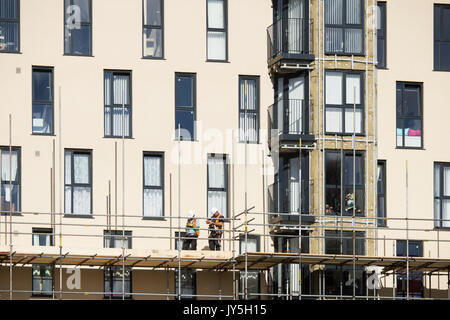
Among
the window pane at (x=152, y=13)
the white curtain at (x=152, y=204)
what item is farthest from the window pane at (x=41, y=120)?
the window pane at (x=152, y=13)

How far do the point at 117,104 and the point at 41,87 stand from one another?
2.03 metres

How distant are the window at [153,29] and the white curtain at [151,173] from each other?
111 inches

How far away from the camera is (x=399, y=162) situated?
43.4 m

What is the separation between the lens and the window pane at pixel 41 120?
41.6 m

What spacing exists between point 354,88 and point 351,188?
2.68 metres

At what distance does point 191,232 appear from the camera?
133ft

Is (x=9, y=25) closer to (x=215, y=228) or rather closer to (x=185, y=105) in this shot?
(x=185, y=105)

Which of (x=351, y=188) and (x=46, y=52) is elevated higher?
(x=46, y=52)

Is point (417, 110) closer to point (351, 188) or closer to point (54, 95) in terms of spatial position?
point (351, 188)

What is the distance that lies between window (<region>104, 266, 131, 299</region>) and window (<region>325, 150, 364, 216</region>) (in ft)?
18.0

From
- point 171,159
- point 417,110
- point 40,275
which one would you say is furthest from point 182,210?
point 417,110
